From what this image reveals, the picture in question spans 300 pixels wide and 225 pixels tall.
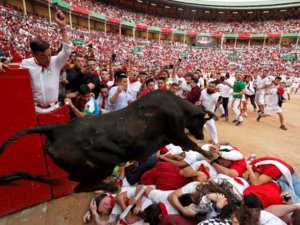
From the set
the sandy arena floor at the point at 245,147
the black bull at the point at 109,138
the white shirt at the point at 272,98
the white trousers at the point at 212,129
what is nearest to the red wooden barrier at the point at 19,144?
the sandy arena floor at the point at 245,147

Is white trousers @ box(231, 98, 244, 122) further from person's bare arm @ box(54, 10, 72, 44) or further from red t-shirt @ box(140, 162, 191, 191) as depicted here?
person's bare arm @ box(54, 10, 72, 44)

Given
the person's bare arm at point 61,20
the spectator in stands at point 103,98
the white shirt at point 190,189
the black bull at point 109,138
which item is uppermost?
the person's bare arm at point 61,20

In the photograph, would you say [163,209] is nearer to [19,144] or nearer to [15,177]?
[15,177]

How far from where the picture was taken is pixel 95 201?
3492 mm

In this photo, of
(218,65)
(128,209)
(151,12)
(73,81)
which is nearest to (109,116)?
(128,209)

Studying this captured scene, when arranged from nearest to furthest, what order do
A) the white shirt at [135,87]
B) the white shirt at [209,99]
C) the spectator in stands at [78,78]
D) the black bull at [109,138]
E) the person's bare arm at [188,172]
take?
the black bull at [109,138] < the person's bare arm at [188,172] < the spectator in stands at [78,78] < the white shirt at [135,87] < the white shirt at [209,99]

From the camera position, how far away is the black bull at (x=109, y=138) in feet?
6.45

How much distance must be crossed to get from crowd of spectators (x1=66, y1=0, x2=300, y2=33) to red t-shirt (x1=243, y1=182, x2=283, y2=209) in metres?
44.2

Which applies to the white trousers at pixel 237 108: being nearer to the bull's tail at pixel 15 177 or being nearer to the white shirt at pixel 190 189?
the white shirt at pixel 190 189

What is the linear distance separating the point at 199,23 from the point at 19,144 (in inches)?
2308

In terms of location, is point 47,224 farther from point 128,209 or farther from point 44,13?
point 44,13

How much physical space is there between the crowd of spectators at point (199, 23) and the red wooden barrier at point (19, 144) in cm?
4305

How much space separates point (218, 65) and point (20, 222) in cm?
4166

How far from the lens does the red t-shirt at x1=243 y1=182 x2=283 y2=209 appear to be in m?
3.06
